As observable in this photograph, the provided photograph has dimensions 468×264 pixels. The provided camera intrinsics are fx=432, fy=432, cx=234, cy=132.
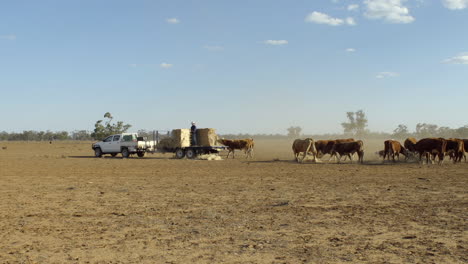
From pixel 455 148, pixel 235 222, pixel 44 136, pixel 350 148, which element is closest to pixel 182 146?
pixel 350 148

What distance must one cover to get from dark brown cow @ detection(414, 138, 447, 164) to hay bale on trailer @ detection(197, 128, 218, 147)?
43.7 feet

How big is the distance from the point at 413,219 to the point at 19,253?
25.4 feet

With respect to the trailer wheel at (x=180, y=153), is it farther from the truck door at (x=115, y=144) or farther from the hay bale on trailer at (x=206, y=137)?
the truck door at (x=115, y=144)

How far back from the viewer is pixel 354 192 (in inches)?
530

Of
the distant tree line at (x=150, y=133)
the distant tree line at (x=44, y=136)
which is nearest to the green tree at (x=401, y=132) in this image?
the distant tree line at (x=150, y=133)

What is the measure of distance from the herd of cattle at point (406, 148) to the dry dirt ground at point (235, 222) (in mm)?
9827

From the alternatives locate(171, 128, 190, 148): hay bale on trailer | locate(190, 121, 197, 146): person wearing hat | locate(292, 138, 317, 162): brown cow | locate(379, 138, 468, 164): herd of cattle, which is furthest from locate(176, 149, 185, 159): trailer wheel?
locate(379, 138, 468, 164): herd of cattle

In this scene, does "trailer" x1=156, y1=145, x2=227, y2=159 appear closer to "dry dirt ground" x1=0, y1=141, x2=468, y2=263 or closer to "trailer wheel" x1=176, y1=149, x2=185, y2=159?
"trailer wheel" x1=176, y1=149, x2=185, y2=159

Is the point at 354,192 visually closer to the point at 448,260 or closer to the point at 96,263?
the point at 448,260

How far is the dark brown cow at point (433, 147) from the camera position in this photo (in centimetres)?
2483

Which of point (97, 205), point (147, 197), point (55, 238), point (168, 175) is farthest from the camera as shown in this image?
point (168, 175)

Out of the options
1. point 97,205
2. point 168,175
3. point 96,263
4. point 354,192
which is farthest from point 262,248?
point 168,175

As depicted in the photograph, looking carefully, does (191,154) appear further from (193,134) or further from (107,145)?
(107,145)

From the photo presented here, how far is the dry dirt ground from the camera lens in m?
6.90
